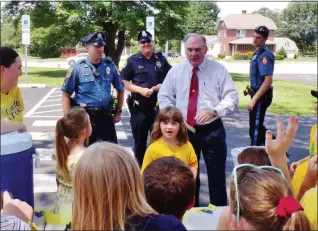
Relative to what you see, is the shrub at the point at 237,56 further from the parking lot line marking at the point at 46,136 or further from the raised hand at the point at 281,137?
the raised hand at the point at 281,137

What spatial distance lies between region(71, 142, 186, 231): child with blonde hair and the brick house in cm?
627

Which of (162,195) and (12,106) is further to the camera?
(12,106)

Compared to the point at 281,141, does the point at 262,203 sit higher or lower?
lower

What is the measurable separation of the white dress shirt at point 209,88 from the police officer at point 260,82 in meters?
1.85

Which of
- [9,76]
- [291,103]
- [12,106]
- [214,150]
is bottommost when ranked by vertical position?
[291,103]

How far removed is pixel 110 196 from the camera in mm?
1708

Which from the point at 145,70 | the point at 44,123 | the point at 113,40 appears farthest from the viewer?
the point at 113,40

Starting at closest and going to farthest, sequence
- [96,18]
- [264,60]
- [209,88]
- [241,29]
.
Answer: [209,88], [264,60], [241,29], [96,18]

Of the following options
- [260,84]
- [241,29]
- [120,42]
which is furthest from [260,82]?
[120,42]

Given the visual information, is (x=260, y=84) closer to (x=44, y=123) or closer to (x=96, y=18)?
(x=44, y=123)

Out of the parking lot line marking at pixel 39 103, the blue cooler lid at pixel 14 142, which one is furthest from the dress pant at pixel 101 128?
the parking lot line marking at pixel 39 103

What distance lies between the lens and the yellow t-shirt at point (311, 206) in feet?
5.98

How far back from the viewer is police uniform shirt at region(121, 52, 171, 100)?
499 cm

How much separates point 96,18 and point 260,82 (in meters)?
21.2
